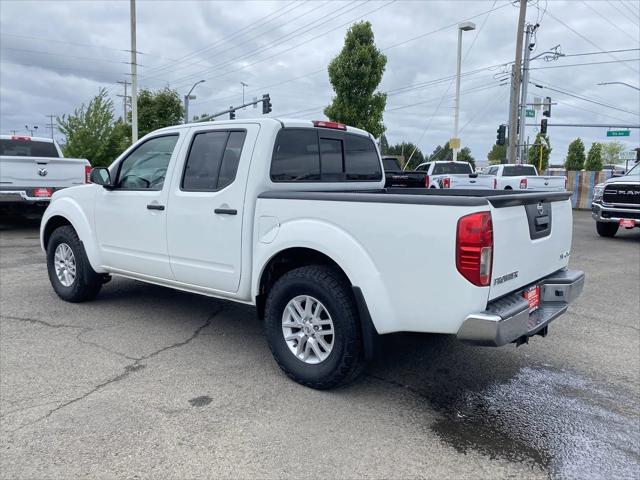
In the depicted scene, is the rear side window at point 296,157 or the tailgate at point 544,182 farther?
the tailgate at point 544,182

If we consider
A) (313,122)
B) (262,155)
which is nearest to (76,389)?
(262,155)

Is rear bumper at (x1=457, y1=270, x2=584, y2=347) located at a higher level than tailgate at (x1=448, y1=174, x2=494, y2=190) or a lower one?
lower

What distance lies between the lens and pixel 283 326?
3.90 meters

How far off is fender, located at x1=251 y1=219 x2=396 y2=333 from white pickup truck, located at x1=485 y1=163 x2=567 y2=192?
46.6 ft

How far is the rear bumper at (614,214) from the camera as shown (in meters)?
11.9

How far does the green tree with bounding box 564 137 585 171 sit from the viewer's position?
3162 inches

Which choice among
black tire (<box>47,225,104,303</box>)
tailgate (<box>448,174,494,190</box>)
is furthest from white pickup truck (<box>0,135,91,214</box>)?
tailgate (<box>448,174,494,190</box>)

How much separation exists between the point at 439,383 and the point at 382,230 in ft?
4.76

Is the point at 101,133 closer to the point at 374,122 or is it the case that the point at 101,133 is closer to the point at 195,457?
the point at 374,122

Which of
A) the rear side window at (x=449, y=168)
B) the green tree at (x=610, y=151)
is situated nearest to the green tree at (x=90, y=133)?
the rear side window at (x=449, y=168)

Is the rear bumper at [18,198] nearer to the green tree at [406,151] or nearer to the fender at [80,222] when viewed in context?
the fender at [80,222]

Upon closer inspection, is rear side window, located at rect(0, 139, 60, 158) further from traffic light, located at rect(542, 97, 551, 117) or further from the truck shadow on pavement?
traffic light, located at rect(542, 97, 551, 117)

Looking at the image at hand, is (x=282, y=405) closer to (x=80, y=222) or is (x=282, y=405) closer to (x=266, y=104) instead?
(x=80, y=222)

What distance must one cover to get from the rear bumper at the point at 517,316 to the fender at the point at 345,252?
1.67 feet
